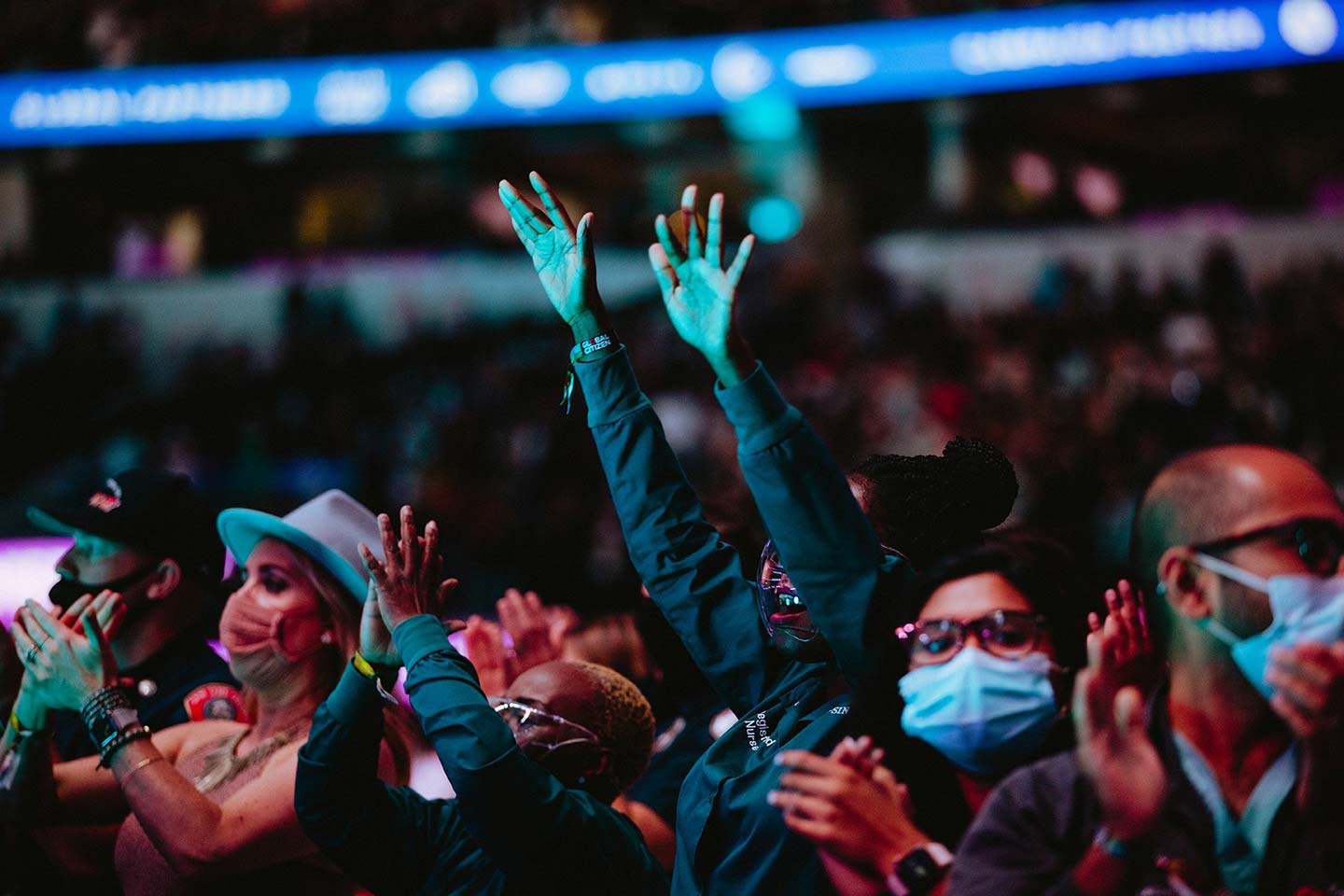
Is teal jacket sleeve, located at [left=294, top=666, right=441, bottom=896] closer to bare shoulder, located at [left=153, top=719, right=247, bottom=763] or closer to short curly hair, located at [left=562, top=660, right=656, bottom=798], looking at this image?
short curly hair, located at [left=562, top=660, right=656, bottom=798]

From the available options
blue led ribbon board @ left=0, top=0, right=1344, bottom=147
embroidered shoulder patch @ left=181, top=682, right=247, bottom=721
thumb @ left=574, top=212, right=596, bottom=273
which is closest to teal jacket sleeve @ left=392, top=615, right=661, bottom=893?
thumb @ left=574, top=212, right=596, bottom=273

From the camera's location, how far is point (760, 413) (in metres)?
1.96

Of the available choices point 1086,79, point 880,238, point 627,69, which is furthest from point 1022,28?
point 880,238

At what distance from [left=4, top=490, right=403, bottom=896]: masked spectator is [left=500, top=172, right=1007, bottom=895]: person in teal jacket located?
0.71 meters

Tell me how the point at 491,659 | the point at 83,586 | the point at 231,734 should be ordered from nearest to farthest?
the point at 231,734, the point at 83,586, the point at 491,659

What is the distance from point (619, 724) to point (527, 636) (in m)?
0.85

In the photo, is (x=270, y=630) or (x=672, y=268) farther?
(x=270, y=630)

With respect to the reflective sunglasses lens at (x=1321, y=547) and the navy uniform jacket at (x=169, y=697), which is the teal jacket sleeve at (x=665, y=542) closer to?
the reflective sunglasses lens at (x=1321, y=547)

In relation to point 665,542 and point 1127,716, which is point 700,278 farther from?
Answer: point 1127,716

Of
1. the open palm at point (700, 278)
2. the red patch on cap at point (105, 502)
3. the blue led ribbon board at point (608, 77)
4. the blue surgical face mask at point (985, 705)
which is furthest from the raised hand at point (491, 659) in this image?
the blue led ribbon board at point (608, 77)

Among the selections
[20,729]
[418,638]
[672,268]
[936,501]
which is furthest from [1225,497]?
[20,729]

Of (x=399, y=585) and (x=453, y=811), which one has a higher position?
(x=399, y=585)

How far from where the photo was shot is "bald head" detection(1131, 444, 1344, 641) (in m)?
1.62

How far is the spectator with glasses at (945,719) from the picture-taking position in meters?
1.71
